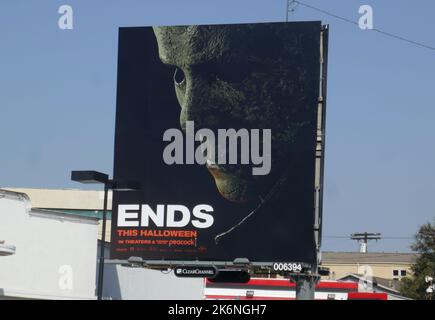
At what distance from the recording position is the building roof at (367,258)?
10156cm

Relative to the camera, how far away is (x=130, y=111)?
26.0 m

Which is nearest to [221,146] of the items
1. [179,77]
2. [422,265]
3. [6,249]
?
[179,77]

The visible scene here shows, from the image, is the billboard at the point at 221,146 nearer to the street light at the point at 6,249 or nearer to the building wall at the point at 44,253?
the street light at the point at 6,249

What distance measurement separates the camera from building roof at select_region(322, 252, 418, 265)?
10156cm

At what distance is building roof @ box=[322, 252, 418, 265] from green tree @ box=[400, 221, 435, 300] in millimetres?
35742

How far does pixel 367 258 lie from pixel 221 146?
80021 mm

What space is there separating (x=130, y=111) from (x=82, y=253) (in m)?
5.91

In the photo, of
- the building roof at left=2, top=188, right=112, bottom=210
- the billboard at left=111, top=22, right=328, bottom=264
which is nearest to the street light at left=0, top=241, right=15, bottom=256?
the billboard at left=111, top=22, right=328, bottom=264

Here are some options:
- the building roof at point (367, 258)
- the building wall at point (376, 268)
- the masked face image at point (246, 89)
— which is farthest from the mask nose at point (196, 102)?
the building roof at point (367, 258)
